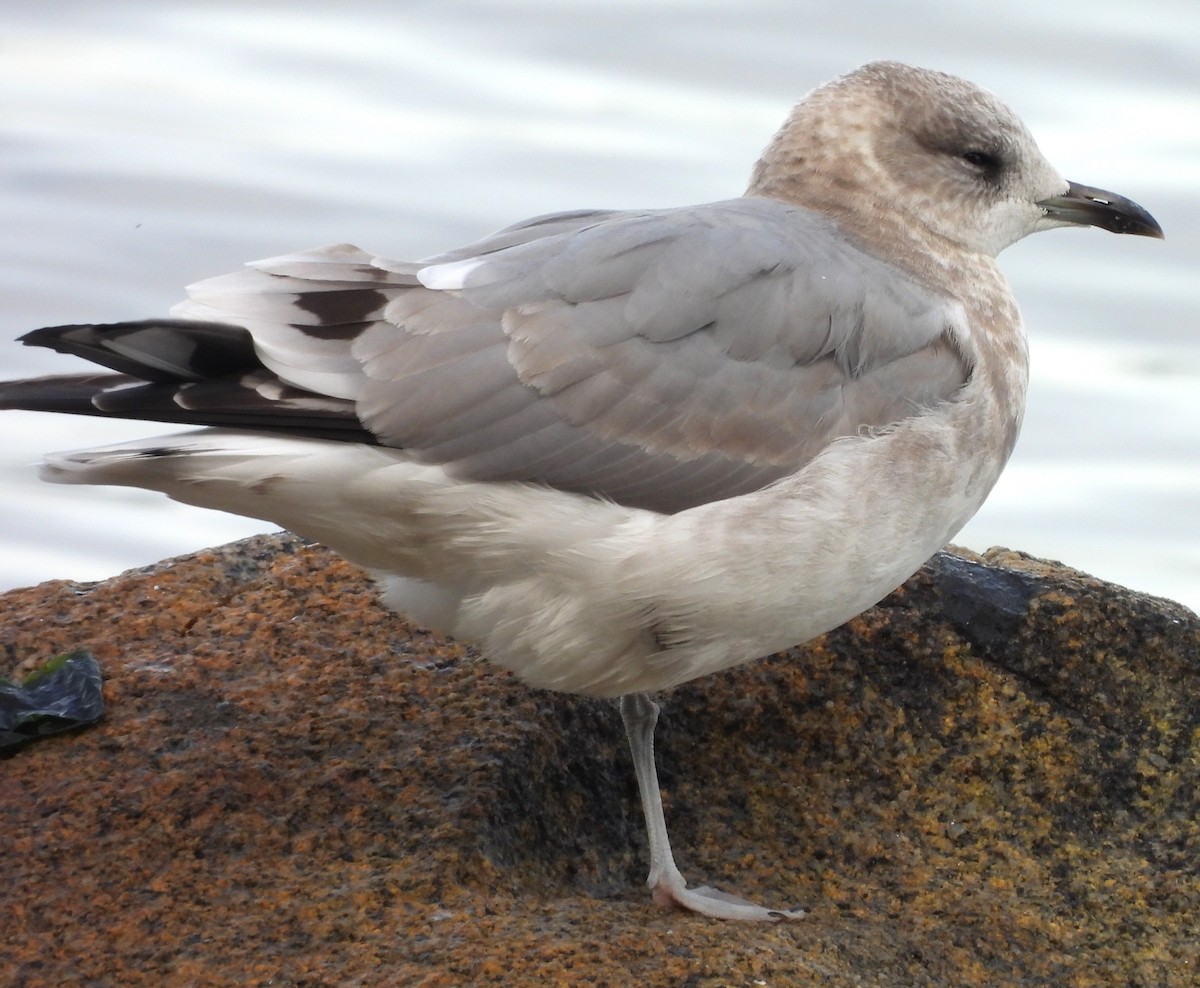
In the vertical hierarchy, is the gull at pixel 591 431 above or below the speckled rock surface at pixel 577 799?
above

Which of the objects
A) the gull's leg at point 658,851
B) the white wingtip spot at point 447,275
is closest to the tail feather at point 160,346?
the white wingtip spot at point 447,275

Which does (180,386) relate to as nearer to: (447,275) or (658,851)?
(447,275)

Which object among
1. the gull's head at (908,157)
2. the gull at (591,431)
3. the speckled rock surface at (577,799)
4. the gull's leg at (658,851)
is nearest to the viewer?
the speckled rock surface at (577,799)

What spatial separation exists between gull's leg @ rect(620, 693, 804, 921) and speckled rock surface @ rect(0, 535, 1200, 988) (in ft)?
0.31

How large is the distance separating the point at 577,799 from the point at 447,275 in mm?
1379

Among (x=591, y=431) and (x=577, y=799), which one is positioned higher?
(x=591, y=431)

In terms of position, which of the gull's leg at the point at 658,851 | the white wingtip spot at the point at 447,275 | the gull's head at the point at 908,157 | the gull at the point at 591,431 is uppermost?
the gull's head at the point at 908,157

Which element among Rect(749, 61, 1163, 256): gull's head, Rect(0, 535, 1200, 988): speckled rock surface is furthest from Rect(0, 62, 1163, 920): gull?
Rect(749, 61, 1163, 256): gull's head

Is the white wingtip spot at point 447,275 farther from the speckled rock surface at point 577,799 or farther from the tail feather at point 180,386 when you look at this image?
the speckled rock surface at point 577,799

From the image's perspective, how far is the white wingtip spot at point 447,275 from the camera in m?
4.20

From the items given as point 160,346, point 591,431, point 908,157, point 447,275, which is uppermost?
point 908,157

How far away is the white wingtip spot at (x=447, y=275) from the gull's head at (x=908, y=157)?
128 cm

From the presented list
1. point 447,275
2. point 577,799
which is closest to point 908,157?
point 447,275

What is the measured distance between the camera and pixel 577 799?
4574 mm
